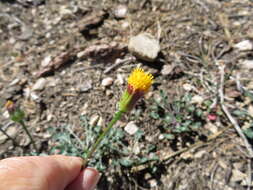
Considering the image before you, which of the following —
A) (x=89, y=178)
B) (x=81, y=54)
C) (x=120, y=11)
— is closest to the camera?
(x=89, y=178)

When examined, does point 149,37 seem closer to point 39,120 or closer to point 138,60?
point 138,60

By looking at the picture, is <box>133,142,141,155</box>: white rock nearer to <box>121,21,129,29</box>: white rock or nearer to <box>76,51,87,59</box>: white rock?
<box>76,51,87,59</box>: white rock

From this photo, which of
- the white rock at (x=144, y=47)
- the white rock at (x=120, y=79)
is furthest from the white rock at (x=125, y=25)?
the white rock at (x=120, y=79)

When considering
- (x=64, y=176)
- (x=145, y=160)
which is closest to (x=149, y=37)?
(x=145, y=160)

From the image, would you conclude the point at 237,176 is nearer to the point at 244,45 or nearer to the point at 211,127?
the point at 211,127

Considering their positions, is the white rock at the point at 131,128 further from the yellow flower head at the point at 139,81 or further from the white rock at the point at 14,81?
the white rock at the point at 14,81

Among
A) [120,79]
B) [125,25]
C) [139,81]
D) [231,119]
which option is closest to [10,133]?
[120,79]

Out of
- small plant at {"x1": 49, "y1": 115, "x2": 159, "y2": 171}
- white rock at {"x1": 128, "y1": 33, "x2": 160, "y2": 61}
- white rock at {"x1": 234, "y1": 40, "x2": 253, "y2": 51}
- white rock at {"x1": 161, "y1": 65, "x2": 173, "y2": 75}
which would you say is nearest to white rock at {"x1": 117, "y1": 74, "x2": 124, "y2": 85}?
white rock at {"x1": 128, "y1": 33, "x2": 160, "y2": 61}
